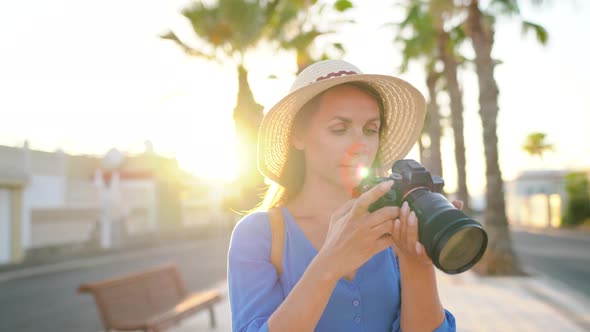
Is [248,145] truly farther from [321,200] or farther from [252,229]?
[252,229]

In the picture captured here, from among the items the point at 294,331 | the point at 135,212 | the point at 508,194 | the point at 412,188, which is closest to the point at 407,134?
the point at 412,188

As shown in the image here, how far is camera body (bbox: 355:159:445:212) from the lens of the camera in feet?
4.46

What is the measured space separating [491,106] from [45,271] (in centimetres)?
1424

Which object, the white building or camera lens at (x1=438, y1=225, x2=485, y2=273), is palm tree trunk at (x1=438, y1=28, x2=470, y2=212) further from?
the white building

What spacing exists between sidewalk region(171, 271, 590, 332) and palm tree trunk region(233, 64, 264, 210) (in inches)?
106

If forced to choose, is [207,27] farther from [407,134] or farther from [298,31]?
[407,134]

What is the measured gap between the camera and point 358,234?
4.39 ft

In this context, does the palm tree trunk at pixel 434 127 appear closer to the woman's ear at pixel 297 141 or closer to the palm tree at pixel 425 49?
the palm tree at pixel 425 49

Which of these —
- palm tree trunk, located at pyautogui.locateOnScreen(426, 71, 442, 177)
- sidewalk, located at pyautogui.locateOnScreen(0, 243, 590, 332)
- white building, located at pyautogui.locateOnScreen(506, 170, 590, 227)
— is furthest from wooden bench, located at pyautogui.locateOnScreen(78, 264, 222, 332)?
white building, located at pyautogui.locateOnScreen(506, 170, 590, 227)

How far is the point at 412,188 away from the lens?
54.9 inches

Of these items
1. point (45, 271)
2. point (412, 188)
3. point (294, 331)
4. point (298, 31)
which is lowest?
point (45, 271)

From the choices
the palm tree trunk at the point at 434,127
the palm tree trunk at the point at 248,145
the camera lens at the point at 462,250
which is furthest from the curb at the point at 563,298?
the palm tree trunk at the point at 434,127

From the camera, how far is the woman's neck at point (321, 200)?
1.78m

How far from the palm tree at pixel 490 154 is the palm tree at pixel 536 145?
52.9 metres
